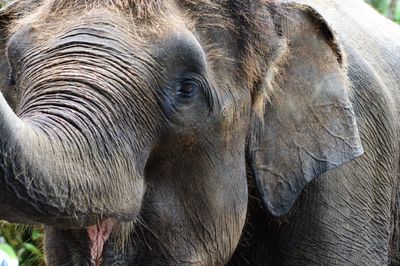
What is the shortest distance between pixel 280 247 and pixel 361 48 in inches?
44.8

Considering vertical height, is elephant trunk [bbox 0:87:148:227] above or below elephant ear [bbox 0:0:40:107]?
above

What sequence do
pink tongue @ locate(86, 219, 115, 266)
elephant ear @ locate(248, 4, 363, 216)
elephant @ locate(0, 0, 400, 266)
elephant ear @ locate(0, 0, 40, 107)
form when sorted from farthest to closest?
elephant ear @ locate(248, 4, 363, 216), elephant ear @ locate(0, 0, 40, 107), pink tongue @ locate(86, 219, 115, 266), elephant @ locate(0, 0, 400, 266)

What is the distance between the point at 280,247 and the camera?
5.75 metres

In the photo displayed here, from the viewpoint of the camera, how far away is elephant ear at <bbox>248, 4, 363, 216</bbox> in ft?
17.6

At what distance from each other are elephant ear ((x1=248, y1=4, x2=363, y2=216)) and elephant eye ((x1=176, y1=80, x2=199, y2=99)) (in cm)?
55

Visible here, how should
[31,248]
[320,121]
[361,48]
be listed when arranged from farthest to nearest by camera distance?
[31,248]
[361,48]
[320,121]

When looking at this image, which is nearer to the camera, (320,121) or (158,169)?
(158,169)

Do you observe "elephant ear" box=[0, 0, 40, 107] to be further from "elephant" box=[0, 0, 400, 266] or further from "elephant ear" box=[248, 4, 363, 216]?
"elephant ear" box=[248, 4, 363, 216]

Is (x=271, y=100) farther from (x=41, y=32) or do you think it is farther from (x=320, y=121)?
(x=41, y=32)

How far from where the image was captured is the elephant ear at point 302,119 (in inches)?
211

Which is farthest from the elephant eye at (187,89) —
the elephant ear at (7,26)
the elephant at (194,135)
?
the elephant ear at (7,26)

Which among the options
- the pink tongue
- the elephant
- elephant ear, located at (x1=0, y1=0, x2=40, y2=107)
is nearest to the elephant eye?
the elephant

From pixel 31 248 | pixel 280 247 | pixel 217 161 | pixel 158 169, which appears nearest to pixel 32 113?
pixel 158 169

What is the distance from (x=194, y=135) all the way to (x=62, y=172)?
2.98ft
